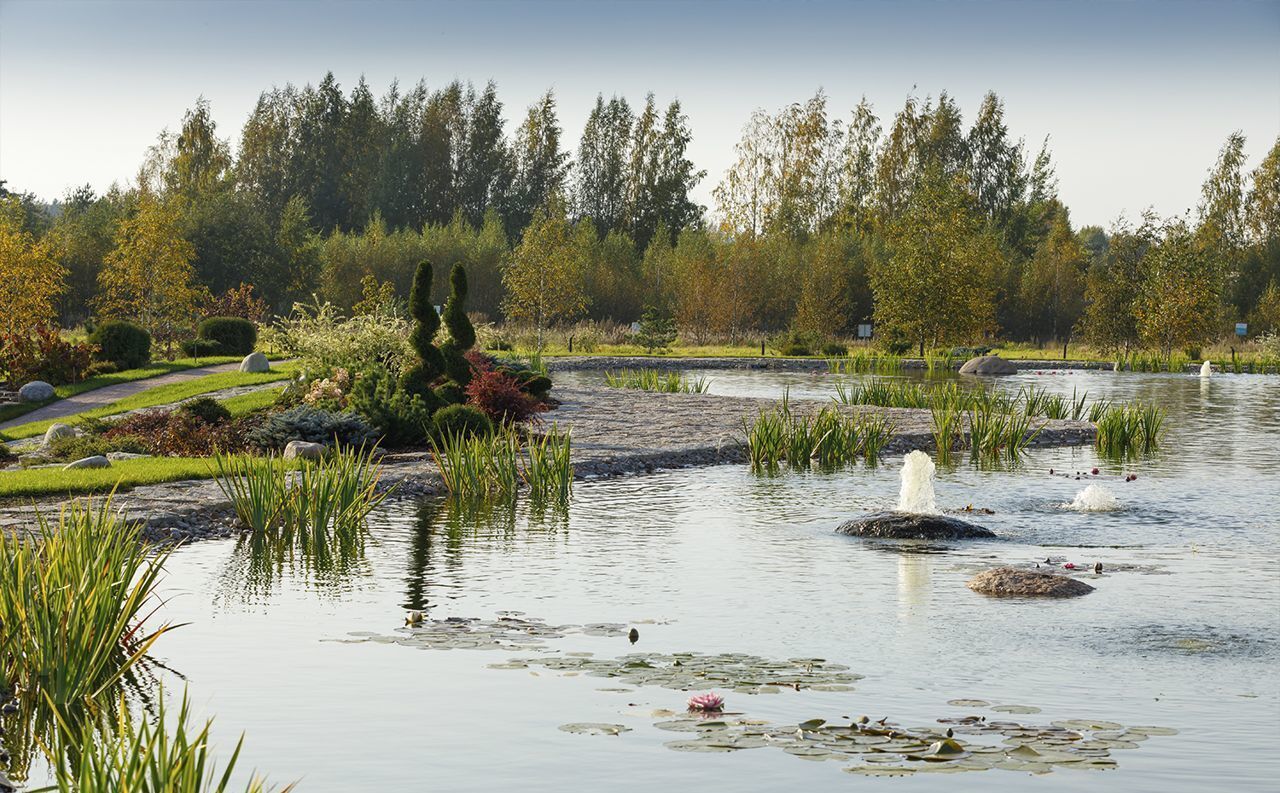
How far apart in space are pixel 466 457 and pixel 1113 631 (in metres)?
7.89

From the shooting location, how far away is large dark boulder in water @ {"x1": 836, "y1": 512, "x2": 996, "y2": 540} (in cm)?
1306

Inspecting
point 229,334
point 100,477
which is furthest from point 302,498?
point 229,334

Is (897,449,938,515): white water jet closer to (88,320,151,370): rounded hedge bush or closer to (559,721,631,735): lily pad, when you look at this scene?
(559,721,631,735): lily pad

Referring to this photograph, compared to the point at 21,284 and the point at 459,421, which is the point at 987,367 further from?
the point at 21,284

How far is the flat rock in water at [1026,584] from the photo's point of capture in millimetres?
10414

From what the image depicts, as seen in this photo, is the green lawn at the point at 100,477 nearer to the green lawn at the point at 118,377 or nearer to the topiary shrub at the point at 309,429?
the topiary shrub at the point at 309,429

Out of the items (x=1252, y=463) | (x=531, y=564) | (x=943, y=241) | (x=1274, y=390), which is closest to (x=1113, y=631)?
(x=531, y=564)

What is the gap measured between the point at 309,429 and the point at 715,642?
10789mm

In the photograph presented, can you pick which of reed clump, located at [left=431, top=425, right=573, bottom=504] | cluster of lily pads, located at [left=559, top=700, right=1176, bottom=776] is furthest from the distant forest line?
cluster of lily pads, located at [left=559, top=700, right=1176, bottom=776]

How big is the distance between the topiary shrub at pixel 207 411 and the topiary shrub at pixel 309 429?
153 cm

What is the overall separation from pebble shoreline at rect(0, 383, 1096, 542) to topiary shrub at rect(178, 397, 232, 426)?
331 cm

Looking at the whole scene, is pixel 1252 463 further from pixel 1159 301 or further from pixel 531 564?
pixel 1159 301

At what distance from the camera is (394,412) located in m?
19.5

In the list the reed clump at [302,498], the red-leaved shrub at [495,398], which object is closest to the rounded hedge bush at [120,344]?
the red-leaved shrub at [495,398]
